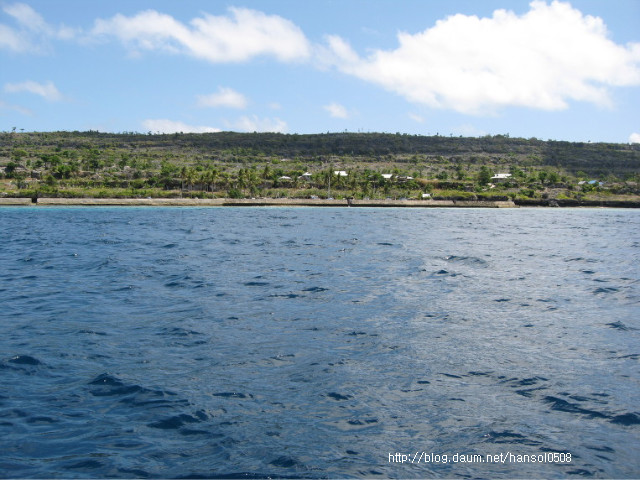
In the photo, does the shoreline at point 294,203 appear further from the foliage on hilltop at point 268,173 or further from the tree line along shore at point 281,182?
the foliage on hilltop at point 268,173

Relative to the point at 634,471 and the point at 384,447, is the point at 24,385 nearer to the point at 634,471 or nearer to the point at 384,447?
the point at 384,447

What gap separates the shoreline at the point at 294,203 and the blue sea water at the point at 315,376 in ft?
263

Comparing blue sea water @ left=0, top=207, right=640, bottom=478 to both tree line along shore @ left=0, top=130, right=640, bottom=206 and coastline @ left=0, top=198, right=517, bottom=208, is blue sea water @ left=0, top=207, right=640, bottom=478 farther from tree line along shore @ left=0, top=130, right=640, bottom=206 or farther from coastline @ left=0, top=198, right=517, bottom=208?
tree line along shore @ left=0, top=130, right=640, bottom=206

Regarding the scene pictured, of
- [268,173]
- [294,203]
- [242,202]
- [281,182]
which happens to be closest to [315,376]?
[242,202]

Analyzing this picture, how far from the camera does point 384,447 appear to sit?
731cm

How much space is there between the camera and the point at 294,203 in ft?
344

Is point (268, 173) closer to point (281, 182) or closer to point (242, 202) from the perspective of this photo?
point (281, 182)

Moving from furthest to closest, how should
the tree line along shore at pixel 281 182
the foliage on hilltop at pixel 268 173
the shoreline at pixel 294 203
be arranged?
the foliage on hilltop at pixel 268 173
the tree line along shore at pixel 281 182
the shoreline at pixel 294 203

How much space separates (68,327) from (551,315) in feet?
43.3

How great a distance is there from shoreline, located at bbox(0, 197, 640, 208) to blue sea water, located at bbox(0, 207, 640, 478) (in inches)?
3155

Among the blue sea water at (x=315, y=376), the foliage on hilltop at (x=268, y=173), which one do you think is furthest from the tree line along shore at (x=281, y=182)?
the blue sea water at (x=315, y=376)

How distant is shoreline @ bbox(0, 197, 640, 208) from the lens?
93.8 metres

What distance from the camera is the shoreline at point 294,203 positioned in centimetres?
9381

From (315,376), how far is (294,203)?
9576 cm
